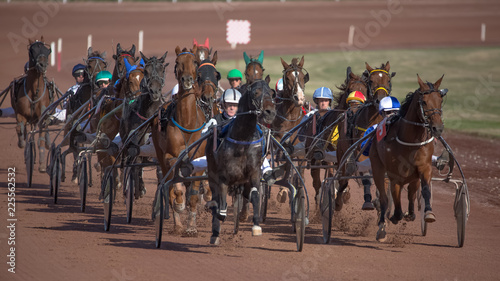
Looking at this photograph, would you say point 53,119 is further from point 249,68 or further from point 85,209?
point 249,68

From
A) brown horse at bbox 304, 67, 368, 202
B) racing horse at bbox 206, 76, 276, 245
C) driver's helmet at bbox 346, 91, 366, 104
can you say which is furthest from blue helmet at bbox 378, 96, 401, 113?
racing horse at bbox 206, 76, 276, 245

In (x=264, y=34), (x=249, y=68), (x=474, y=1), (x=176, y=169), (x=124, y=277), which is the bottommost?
(x=124, y=277)

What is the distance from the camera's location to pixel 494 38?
147 ft

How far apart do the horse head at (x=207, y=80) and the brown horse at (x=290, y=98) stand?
161 cm

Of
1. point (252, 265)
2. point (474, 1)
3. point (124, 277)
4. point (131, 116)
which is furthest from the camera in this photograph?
point (474, 1)

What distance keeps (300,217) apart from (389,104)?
2362 mm

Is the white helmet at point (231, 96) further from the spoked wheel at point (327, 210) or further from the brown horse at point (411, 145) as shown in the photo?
the brown horse at point (411, 145)

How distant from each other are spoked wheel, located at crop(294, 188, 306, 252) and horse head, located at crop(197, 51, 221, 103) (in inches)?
95.9

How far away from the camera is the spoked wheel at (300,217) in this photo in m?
10.3

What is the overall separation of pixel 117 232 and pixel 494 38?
36.8 m

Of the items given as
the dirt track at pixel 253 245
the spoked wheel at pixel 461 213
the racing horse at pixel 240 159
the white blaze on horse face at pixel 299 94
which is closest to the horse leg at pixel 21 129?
the dirt track at pixel 253 245

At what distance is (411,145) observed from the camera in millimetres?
10750

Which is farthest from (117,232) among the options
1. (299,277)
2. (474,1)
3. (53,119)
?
(474,1)

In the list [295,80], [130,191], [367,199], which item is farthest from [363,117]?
[130,191]
